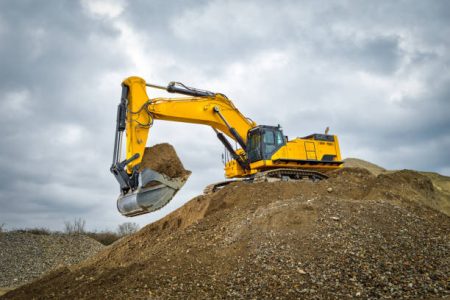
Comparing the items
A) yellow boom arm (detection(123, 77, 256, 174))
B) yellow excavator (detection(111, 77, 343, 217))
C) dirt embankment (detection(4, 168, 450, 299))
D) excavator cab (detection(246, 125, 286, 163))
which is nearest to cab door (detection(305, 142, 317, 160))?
yellow excavator (detection(111, 77, 343, 217))

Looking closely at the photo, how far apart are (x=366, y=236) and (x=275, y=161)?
20.9 ft

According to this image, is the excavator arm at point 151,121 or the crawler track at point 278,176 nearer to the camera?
the excavator arm at point 151,121

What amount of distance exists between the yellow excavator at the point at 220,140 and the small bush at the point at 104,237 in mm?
Result: 10863

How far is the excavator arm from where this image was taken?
1036cm

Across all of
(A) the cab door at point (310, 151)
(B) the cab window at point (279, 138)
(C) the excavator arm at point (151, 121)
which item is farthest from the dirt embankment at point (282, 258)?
(A) the cab door at point (310, 151)

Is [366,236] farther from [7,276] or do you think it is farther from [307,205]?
[7,276]

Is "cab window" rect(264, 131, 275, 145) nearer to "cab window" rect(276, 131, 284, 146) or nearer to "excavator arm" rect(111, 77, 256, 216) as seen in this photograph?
"cab window" rect(276, 131, 284, 146)

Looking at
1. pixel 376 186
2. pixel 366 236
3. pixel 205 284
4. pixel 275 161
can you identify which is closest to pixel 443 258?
pixel 366 236

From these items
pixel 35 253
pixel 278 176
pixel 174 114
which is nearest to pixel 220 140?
pixel 278 176

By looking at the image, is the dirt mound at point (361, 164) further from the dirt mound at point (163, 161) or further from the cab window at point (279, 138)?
the dirt mound at point (163, 161)

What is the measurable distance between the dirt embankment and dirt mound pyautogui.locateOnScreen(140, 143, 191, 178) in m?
1.71

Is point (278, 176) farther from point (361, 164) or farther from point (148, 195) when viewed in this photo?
point (361, 164)

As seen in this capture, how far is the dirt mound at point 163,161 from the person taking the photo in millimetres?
10734

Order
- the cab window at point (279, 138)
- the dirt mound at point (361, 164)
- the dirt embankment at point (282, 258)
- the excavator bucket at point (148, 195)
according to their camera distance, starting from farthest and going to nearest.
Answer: the dirt mound at point (361, 164) < the cab window at point (279, 138) < the excavator bucket at point (148, 195) < the dirt embankment at point (282, 258)
